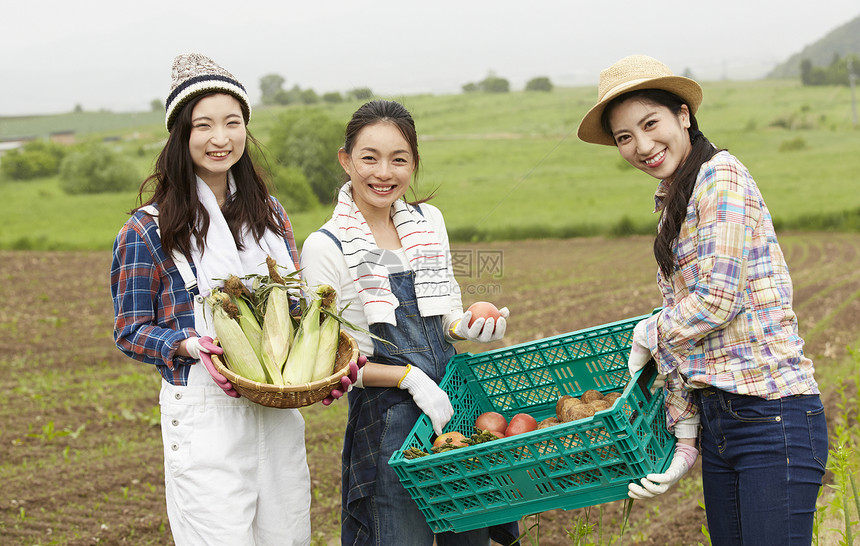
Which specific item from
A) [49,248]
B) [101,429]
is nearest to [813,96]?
[49,248]

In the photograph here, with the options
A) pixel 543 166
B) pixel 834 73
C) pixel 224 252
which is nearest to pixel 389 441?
pixel 224 252

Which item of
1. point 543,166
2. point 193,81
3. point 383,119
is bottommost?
point 543,166

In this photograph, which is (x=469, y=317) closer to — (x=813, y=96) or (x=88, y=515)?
(x=88, y=515)

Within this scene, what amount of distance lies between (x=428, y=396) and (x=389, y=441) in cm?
23

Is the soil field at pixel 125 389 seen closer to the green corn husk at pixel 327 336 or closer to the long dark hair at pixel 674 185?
the long dark hair at pixel 674 185

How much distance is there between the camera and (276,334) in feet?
7.51

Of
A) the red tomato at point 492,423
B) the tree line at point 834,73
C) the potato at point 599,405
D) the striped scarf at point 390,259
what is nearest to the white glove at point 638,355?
the potato at point 599,405

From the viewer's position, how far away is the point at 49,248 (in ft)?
57.7

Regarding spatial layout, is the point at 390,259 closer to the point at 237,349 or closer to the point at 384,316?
the point at 384,316

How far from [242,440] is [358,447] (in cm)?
40

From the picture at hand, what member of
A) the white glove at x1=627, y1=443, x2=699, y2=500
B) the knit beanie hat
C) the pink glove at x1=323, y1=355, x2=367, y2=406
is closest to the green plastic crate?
the white glove at x1=627, y1=443, x2=699, y2=500

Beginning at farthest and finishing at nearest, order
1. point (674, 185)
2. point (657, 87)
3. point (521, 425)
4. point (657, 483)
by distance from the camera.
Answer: point (521, 425) < point (657, 87) < point (674, 185) < point (657, 483)

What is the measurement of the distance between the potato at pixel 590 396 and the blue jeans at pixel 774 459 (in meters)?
0.51

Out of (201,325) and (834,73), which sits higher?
(834,73)
